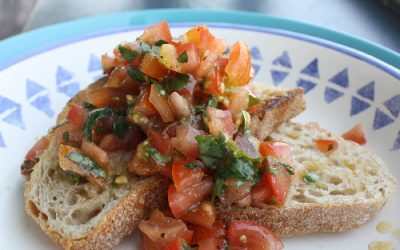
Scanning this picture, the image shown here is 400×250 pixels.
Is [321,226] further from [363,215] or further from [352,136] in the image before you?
[352,136]

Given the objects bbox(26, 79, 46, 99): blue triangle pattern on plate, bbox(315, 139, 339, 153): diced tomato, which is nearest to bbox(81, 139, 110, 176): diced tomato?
bbox(26, 79, 46, 99): blue triangle pattern on plate

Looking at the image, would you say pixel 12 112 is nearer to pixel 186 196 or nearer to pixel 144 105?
pixel 144 105

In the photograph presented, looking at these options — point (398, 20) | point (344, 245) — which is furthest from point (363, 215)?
point (398, 20)

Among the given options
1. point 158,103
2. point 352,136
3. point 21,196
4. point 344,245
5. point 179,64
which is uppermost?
point 179,64

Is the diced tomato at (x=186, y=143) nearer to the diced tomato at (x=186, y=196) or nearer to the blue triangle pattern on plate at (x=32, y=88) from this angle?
the diced tomato at (x=186, y=196)

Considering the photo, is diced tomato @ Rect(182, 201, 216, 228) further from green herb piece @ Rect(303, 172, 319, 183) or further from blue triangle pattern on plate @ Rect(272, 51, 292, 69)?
blue triangle pattern on plate @ Rect(272, 51, 292, 69)

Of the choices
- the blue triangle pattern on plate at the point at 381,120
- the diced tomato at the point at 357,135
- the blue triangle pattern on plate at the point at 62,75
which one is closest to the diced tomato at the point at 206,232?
the diced tomato at the point at 357,135
